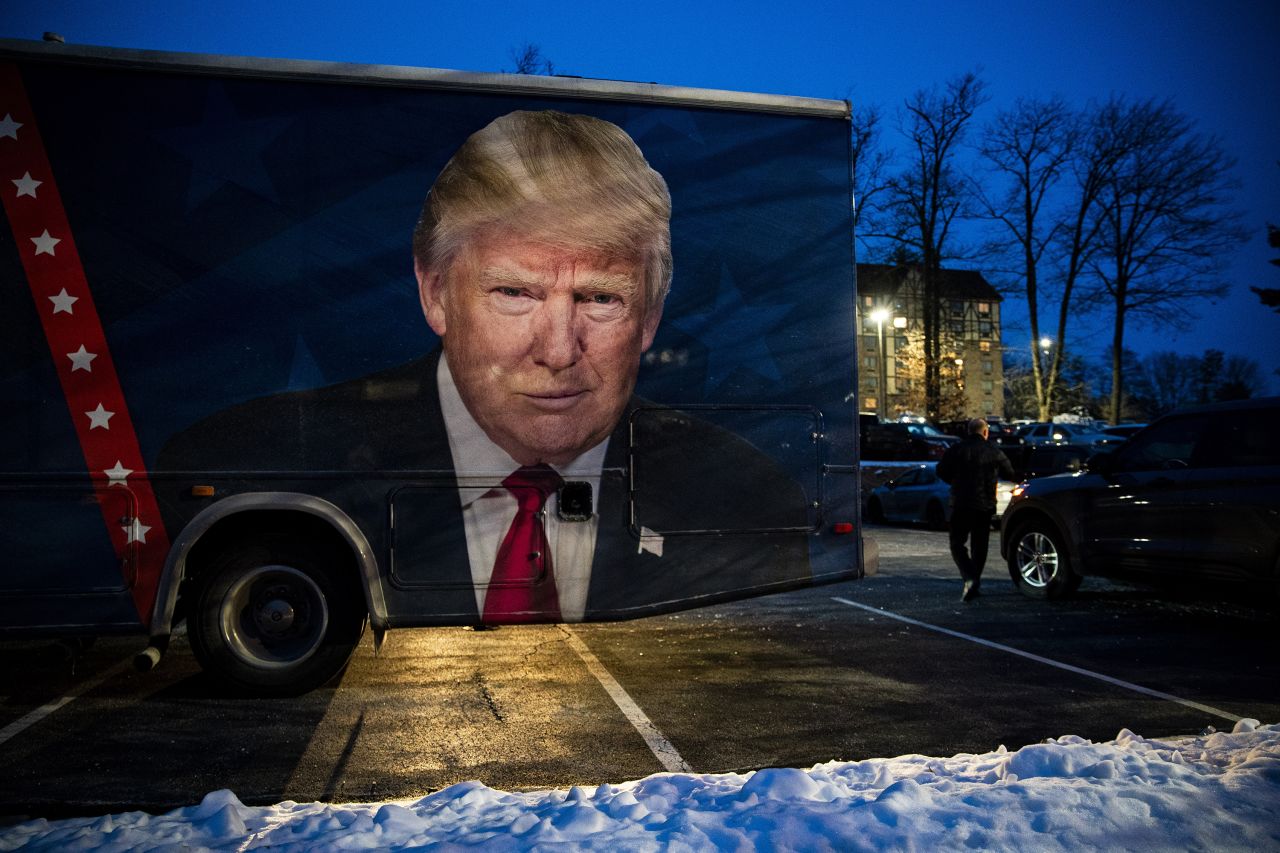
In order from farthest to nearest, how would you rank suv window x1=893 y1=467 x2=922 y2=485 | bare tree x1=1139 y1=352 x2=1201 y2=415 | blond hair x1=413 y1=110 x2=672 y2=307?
bare tree x1=1139 y1=352 x2=1201 y2=415 → suv window x1=893 y1=467 x2=922 y2=485 → blond hair x1=413 y1=110 x2=672 y2=307

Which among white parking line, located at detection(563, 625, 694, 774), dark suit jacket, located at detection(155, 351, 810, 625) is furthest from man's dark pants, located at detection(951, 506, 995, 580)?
dark suit jacket, located at detection(155, 351, 810, 625)

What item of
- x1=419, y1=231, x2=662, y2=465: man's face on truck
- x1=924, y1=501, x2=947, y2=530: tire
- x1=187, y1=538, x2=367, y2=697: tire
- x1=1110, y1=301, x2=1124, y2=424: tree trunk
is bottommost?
x1=187, y1=538, x2=367, y2=697: tire

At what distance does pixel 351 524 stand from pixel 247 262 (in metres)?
1.64

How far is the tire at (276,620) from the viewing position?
5949 millimetres

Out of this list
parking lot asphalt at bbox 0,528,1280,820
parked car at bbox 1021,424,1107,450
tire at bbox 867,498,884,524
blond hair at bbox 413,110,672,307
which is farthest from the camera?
parked car at bbox 1021,424,1107,450

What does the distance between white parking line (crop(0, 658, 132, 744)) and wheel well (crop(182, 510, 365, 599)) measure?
1033mm

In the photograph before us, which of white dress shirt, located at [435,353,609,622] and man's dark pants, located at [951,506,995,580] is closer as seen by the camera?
white dress shirt, located at [435,353,609,622]

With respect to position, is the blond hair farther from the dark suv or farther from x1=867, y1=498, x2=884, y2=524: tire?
x1=867, y1=498, x2=884, y2=524: tire

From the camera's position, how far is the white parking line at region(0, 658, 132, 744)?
17.8 feet

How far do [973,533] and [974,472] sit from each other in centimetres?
65

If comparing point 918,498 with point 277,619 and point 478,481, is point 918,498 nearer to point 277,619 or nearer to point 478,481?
point 478,481

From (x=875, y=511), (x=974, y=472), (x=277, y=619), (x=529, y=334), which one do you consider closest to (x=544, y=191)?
(x=529, y=334)

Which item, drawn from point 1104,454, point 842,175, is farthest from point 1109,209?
point 842,175

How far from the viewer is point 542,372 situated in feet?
19.5
